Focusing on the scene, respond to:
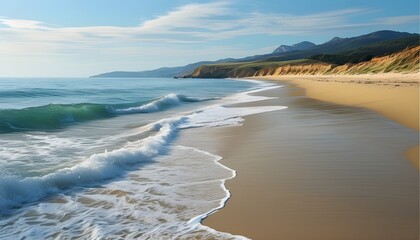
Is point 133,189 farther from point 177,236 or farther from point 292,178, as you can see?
point 292,178

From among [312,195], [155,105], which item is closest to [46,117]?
[155,105]

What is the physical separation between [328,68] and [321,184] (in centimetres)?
8587

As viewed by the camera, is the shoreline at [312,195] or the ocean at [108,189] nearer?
the shoreline at [312,195]

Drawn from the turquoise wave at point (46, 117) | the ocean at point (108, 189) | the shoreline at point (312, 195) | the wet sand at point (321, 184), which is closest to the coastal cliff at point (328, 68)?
the turquoise wave at point (46, 117)

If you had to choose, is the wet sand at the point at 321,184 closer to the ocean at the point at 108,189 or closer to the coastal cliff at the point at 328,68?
the ocean at the point at 108,189

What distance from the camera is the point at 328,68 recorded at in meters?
86.8

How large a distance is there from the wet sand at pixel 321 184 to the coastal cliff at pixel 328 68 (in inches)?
1454

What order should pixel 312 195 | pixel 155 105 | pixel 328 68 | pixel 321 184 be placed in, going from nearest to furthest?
pixel 312 195 < pixel 321 184 < pixel 155 105 < pixel 328 68

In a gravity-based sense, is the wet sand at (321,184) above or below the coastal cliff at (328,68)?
below

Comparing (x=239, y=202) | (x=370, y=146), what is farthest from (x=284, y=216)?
(x=370, y=146)

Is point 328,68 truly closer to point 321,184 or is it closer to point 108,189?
point 321,184

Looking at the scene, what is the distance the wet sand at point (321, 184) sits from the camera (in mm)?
4121

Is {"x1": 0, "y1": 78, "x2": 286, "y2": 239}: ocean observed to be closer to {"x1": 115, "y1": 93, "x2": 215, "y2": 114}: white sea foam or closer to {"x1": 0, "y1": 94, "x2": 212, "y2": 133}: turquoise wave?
{"x1": 0, "y1": 94, "x2": 212, "y2": 133}: turquoise wave

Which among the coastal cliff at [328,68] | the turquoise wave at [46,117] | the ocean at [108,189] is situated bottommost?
the ocean at [108,189]
